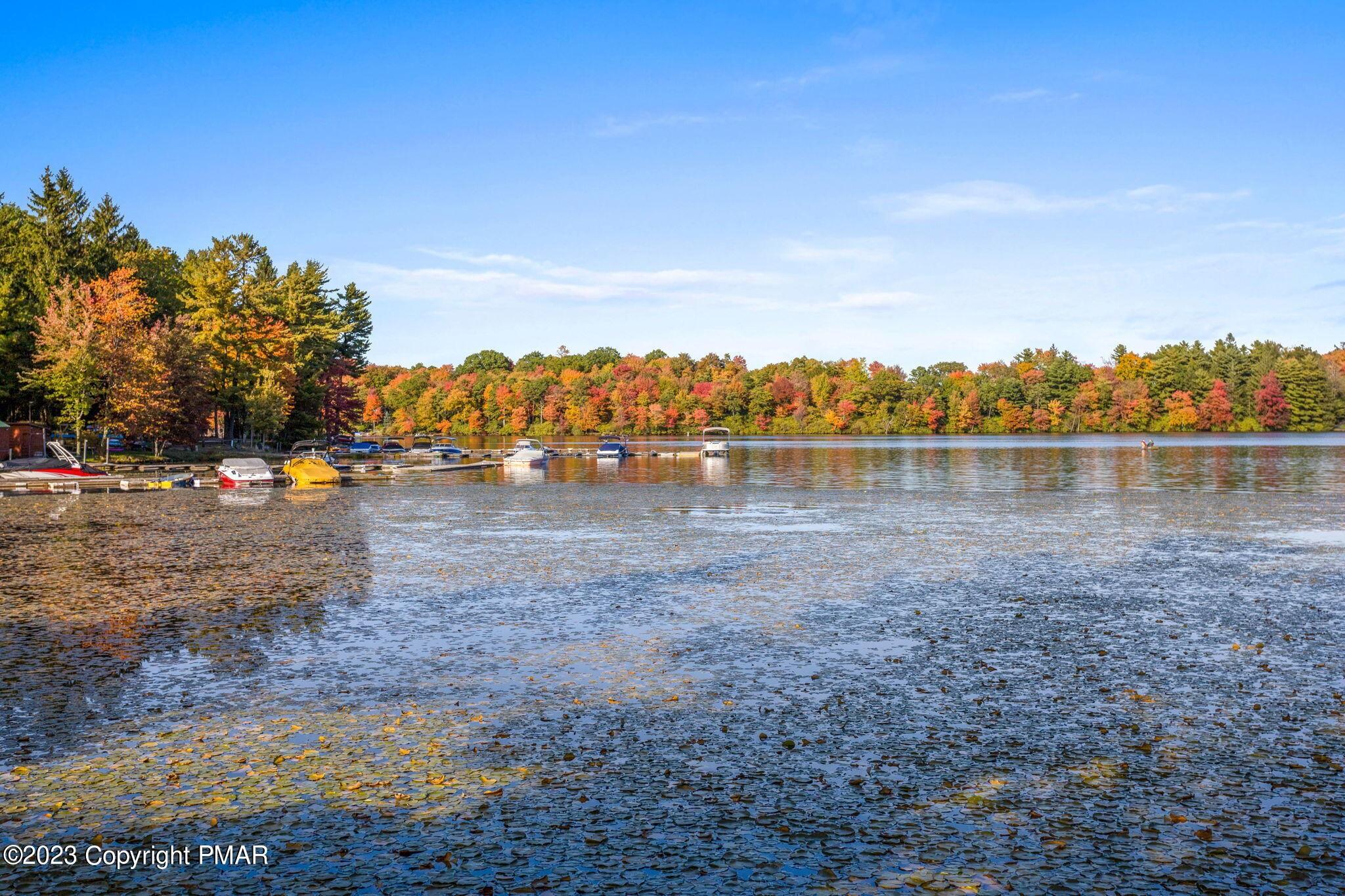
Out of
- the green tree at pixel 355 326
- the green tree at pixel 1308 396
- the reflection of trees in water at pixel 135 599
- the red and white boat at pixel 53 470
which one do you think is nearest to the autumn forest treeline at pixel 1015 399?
the green tree at pixel 1308 396

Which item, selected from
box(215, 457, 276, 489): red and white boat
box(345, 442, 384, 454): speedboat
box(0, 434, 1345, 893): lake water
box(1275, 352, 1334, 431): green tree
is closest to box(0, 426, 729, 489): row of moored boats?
box(215, 457, 276, 489): red and white boat

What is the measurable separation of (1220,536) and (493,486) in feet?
109

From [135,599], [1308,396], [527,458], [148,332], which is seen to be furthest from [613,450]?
[1308,396]

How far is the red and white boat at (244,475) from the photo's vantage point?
159 ft

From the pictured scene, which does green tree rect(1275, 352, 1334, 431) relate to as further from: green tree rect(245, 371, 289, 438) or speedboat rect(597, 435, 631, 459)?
green tree rect(245, 371, 289, 438)

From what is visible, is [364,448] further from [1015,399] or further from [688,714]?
[1015,399]

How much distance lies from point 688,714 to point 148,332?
70286mm

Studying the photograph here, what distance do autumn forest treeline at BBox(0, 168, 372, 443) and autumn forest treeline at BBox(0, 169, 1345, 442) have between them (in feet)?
0.56

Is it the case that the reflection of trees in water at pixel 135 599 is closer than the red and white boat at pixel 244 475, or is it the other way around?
the reflection of trees in water at pixel 135 599

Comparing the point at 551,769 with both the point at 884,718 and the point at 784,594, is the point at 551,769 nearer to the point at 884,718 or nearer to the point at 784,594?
the point at 884,718

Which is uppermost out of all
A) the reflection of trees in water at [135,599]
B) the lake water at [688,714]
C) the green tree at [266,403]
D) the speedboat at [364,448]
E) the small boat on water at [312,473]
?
the green tree at [266,403]

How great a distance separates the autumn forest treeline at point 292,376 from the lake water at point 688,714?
4990 centimetres

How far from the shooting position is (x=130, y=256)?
3319 inches

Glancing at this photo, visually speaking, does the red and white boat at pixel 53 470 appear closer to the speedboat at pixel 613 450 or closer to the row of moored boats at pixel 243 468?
the row of moored boats at pixel 243 468
